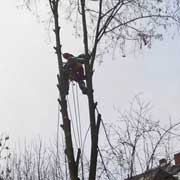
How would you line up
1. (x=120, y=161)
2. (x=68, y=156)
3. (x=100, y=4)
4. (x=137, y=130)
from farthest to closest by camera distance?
1. (x=137, y=130)
2. (x=120, y=161)
3. (x=100, y=4)
4. (x=68, y=156)

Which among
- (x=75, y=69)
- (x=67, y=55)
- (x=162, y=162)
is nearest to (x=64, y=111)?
(x=75, y=69)

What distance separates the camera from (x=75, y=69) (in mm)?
8500

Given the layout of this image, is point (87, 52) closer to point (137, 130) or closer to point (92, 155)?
point (92, 155)

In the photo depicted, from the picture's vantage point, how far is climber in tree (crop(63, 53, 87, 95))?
8.41m

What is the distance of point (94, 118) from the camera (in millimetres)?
7930

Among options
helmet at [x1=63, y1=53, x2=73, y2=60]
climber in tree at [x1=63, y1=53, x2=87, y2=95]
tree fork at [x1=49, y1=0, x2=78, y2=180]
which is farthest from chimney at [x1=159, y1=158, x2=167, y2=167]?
tree fork at [x1=49, y1=0, x2=78, y2=180]

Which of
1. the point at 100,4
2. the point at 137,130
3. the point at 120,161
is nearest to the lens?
the point at 100,4

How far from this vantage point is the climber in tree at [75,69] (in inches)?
331

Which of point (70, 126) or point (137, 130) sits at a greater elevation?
point (137, 130)

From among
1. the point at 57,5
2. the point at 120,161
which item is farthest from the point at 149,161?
the point at 57,5

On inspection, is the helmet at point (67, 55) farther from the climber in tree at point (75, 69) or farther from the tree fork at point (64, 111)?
the tree fork at point (64, 111)

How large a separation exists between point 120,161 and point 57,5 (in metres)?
4.39

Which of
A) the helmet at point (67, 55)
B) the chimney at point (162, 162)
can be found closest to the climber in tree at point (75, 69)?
the helmet at point (67, 55)

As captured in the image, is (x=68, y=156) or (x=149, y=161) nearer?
(x=68, y=156)
